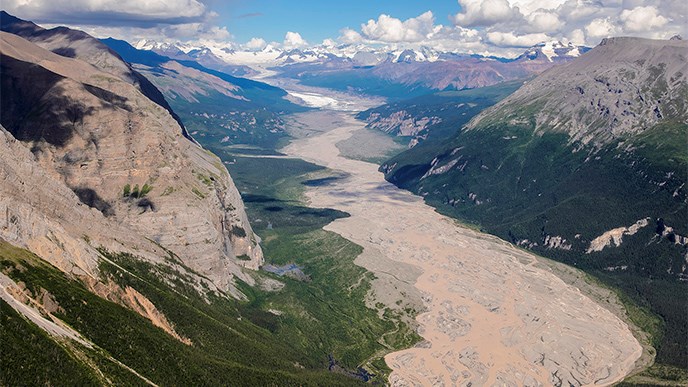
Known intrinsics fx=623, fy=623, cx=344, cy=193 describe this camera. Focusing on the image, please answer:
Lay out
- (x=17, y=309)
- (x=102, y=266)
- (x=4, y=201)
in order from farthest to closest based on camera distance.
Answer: (x=102, y=266)
(x=4, y=201)
(x=17, y=309)

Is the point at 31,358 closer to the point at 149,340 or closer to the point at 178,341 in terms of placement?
the point at 149,340

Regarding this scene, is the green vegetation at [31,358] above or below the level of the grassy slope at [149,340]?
above

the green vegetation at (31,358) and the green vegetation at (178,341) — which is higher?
the green vegetation at (31,358)

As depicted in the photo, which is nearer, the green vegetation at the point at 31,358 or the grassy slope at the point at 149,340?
the green vegetation at the point at 31,358

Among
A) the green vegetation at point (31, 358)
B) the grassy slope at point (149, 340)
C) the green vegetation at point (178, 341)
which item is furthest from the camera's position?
the green vegetation at point (178, 341)

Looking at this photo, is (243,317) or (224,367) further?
(243,317)

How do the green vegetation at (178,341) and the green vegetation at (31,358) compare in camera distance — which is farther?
the green vegetation at (178,341)

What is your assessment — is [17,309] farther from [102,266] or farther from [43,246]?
→ [102,266]

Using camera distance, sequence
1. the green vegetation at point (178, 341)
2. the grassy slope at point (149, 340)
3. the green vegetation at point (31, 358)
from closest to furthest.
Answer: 1. the green vegetation at point (31, 358)
2. the grassy slope at point (149, 340)
3. the green vegetation at point (178, 341)

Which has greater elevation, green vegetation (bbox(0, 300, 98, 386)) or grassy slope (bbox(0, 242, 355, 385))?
green vegetation (bbox(0, 300, 98, 386))

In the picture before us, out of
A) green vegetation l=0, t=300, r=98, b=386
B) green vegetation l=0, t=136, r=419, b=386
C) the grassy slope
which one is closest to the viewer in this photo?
green vegetation l=0, t=300, r=98, b=386

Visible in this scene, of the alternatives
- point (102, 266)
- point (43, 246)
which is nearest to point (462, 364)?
point (102, 266)
